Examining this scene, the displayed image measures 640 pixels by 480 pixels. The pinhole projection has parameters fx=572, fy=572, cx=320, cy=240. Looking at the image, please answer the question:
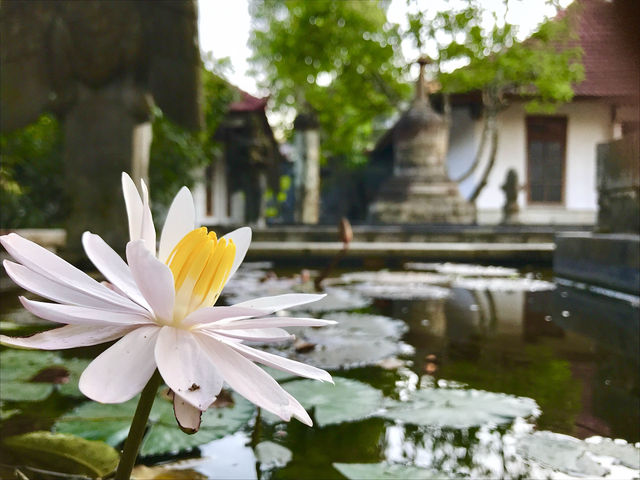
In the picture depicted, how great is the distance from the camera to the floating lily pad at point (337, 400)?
0.83 meters

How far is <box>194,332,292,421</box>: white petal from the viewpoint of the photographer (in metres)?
0.27

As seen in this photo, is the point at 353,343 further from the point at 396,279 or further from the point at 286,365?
the point at 396,279

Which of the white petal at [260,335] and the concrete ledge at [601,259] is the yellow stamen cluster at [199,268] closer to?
the white petal at [260,335]

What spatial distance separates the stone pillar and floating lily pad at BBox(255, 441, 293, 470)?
35.4 feet

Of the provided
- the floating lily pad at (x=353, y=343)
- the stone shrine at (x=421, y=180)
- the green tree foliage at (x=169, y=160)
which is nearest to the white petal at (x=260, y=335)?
the floating lily pad at (x=353, y=343)

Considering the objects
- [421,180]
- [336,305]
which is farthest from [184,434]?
[421,180]

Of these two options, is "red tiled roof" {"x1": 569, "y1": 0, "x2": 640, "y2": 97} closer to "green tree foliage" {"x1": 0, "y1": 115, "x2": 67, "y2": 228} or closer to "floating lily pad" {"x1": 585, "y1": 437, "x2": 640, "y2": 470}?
"floating lily pad" {"x1": 585, "y1": 437, "x2": 640, "y2": 470}

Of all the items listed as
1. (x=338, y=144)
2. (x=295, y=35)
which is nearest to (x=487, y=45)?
(x=295, y=35)

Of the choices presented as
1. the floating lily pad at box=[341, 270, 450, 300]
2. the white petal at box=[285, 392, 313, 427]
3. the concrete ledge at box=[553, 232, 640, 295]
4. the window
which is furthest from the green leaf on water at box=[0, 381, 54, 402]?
the window

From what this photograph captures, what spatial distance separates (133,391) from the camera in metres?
0.25

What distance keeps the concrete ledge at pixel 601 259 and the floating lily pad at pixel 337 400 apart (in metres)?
1.61

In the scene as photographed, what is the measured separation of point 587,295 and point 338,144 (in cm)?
1543

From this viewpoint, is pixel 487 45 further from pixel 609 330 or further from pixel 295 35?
pixel 609 330

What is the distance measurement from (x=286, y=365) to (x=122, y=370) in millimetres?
81
